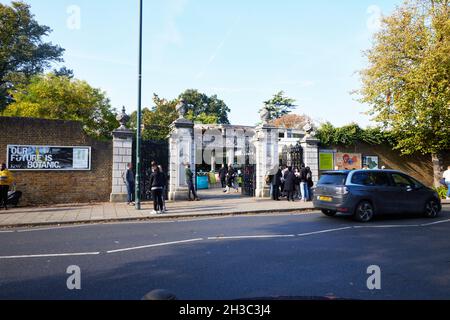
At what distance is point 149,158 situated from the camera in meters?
15.7

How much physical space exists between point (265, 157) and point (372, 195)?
7.72m

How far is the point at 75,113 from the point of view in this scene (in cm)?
2483

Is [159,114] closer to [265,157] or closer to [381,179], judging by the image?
[265,157]

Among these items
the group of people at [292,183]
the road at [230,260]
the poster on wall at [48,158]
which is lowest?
the road at [230,260]

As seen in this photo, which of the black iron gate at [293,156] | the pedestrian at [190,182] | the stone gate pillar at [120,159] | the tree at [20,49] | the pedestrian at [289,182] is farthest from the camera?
the tree at [20,49]

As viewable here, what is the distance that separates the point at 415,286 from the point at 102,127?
27.4 m

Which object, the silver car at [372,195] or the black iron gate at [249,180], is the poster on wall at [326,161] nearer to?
the black iron gate at [249,180]

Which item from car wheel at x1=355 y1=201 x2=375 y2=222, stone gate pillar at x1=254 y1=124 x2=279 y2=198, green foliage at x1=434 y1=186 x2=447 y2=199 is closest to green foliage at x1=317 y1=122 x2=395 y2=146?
stone gate pillar at x1=254 y1=124 x2=279 y2=198

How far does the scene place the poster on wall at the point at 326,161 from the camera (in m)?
18.6

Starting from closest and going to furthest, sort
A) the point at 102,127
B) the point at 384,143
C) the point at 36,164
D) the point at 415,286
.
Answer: the point at 415,286 < the point at 36,164 < the point at 384,143 < the point at 102,127

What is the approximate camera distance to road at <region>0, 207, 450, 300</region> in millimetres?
4125

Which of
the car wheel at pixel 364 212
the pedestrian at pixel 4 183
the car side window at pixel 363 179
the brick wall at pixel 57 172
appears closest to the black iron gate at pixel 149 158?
the brick wall at pixel 57 172
